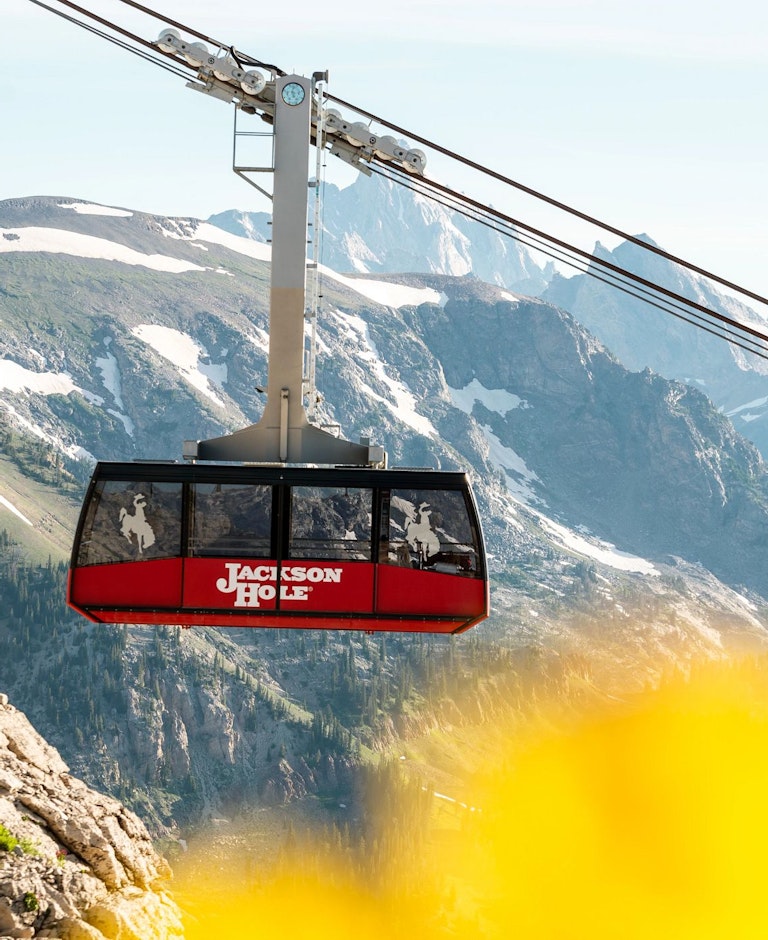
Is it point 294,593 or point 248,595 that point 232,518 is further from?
point 294,593

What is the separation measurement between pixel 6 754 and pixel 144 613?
49.7 feet

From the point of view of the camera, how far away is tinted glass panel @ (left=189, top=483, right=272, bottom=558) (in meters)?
24.6

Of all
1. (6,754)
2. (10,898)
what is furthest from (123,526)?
(6,754)

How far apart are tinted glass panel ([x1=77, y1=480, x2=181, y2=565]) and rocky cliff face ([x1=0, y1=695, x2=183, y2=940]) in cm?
900

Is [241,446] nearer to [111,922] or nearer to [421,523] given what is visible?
[421,523]

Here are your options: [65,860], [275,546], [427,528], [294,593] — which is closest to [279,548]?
[275,546]

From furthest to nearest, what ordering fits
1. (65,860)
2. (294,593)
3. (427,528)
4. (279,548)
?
1. (65,860)
2. (427,528)
3. (279,548)
4. (294,593)

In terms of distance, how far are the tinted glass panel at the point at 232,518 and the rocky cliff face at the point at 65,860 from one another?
10.2 metres

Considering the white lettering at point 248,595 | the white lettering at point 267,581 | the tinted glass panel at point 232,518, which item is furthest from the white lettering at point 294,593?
the tinted glass panel at point 232,518

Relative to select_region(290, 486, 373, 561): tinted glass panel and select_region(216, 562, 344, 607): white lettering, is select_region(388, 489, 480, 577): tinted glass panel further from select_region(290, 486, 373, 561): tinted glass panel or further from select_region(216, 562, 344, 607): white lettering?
select_region(216, 562, 344, 607): white lettering

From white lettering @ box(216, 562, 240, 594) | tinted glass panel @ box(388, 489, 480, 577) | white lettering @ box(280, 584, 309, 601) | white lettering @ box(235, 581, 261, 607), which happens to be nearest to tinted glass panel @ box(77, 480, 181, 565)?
white lettering @ box(216, 562, 240, 594)

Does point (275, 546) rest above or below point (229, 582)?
above

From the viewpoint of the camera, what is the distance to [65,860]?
107 ft

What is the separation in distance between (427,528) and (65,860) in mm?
15325
